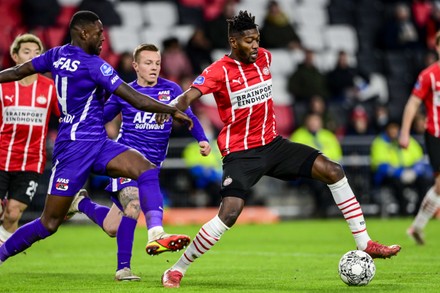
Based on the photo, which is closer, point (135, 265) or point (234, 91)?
point (234, 91)

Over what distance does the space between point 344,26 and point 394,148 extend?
5.45 metres

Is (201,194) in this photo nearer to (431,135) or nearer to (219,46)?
(219,46)

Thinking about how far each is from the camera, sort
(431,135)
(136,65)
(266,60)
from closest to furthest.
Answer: (266,60) → (136,65) → (431,135)

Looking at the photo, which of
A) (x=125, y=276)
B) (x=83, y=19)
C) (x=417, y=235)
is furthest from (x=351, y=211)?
(x=417, y=235)

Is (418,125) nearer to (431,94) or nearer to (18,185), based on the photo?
(431,94)

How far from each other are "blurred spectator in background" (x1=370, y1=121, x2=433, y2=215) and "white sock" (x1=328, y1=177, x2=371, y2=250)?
11.4 metres

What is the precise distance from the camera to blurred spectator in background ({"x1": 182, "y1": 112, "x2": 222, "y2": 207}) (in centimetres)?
2053

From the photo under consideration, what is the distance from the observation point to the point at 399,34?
24953 mm

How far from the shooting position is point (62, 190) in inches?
376

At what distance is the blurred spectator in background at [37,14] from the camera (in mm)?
23203

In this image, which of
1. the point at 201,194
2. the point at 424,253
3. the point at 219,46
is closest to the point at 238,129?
the point at 424,253

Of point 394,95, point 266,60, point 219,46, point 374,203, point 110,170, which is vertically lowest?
point 374,203

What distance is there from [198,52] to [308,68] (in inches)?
99.0

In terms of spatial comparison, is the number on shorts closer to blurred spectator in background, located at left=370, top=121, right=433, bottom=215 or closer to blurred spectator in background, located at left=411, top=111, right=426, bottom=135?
blurred spectator in background, located at left=370, top=121, right=433, bottom=215
